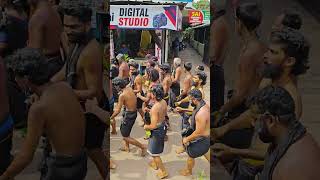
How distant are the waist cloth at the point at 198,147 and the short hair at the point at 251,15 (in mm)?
971

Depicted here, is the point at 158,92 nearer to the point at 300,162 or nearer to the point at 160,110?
the point at 160,110

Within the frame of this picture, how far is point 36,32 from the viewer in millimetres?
2072

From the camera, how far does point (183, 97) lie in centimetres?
326

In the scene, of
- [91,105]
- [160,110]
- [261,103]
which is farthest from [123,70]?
[261,103]

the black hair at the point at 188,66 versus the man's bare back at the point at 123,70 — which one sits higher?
the black hair at the point at 188,66

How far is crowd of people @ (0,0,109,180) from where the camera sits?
1965 mm

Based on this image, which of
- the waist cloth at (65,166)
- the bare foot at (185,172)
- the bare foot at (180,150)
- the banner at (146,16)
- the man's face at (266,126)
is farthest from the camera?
the banner at (146,16)

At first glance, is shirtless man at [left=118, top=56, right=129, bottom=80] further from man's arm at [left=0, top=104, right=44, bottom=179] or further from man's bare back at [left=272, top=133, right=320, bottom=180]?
man's bare back at [left=272, top=133, right=320, bottom=180]

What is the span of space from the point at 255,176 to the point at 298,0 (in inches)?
31.2

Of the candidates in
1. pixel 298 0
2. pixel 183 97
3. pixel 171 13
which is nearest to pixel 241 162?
pixel 298 0

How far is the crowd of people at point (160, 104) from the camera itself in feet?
9.05

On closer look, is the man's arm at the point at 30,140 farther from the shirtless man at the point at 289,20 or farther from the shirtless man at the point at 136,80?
the shirtless man at the point at 136,80

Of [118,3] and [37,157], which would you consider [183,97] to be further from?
[37,157]

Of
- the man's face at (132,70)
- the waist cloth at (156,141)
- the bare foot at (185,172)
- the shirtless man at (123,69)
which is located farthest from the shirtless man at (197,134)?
the man's face at (132,70)
